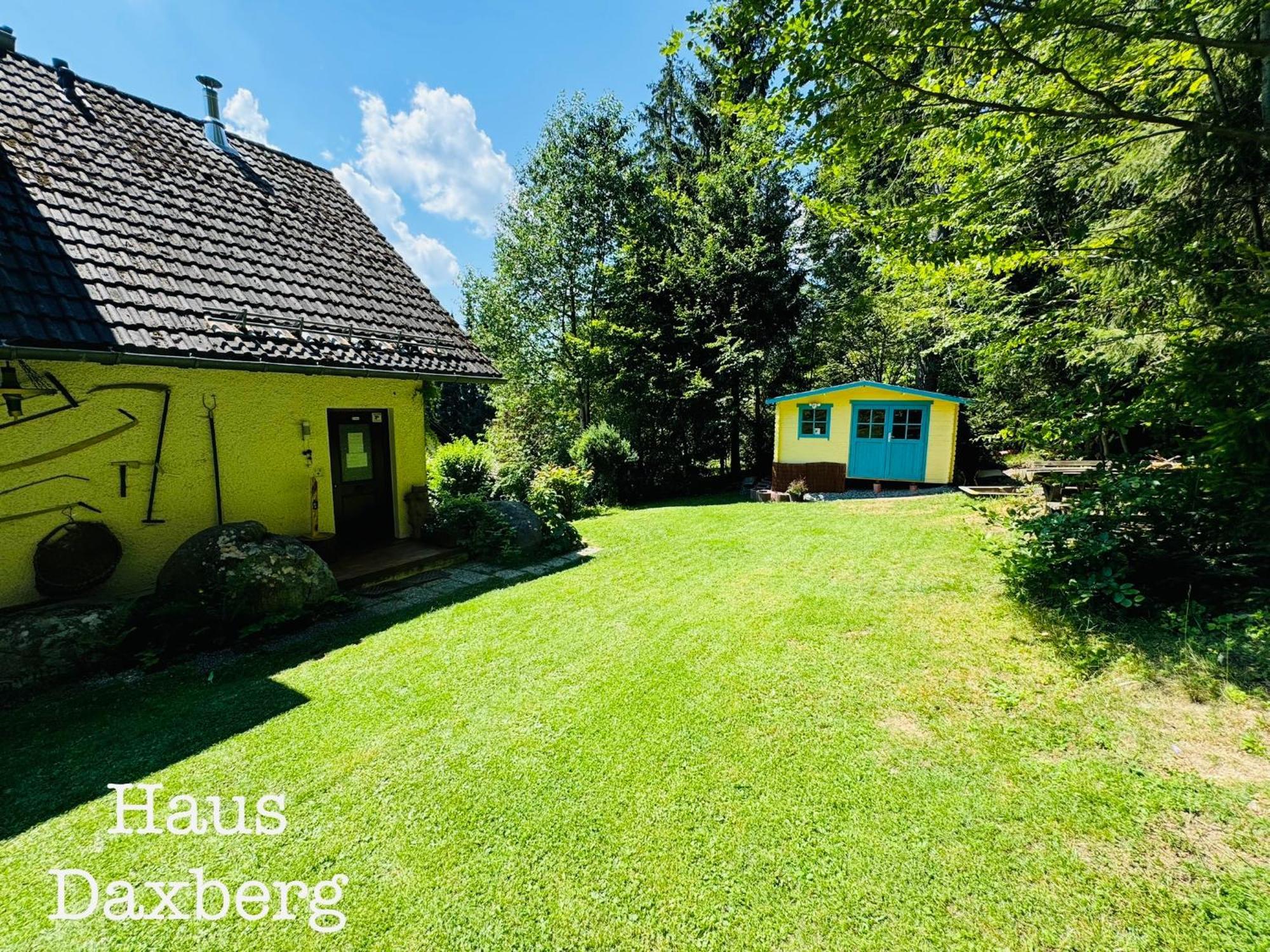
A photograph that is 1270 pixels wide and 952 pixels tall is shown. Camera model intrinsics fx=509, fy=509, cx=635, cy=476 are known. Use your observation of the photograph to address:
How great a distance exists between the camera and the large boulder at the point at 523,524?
7.25 m

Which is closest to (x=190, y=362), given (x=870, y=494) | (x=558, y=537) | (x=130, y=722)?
(x=130, y=722)

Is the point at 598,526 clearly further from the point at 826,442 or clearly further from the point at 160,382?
the point at 826,442

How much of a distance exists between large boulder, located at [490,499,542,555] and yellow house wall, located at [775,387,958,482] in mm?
9363

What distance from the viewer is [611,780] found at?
8.80 ft

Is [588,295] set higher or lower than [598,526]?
higher

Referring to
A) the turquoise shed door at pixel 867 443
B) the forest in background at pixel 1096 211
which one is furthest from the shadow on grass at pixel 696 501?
the forest in background at pixel 1096 211

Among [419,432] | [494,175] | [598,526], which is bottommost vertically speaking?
[598,526]

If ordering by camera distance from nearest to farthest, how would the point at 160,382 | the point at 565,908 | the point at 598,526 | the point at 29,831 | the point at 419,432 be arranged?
the point at 565,908, the point at 29,831, the point at 160,382, the point at 419,432, the point at 598,526

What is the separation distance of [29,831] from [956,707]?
16.3 ft

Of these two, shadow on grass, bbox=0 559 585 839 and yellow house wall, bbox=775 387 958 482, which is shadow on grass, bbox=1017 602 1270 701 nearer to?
shadow on grass, bbox=0 559 585 839

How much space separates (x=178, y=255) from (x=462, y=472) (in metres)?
5.69

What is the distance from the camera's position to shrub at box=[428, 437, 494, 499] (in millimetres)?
10227

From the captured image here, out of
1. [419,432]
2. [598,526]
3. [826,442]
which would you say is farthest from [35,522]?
[826,442]

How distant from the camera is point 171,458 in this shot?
5008 millimetres
